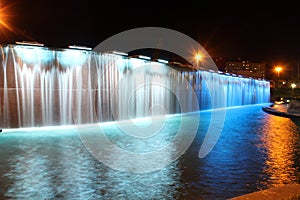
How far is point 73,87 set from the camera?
751 inches

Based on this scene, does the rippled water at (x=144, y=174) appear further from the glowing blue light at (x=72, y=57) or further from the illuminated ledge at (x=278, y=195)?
the glowing blue light at (x=72, y=57)

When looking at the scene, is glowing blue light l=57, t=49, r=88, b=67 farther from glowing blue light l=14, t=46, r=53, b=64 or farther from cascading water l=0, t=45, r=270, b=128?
glowing blue light l=14, t=46, r=53, b=64

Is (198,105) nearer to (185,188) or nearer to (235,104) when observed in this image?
(235,104)

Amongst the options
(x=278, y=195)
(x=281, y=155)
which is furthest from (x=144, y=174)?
(x=281, y=155)

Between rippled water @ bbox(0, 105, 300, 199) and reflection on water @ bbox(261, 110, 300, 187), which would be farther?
reflection on water @ bbox(261, 110, 300, 187)

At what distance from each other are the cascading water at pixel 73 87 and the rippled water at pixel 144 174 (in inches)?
178

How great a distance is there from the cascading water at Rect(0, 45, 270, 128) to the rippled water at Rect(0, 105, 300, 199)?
4.52m

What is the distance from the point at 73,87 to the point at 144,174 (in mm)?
11710

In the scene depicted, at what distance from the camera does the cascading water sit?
17.2m

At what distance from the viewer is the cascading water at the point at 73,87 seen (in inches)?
676

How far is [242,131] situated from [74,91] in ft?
30.7

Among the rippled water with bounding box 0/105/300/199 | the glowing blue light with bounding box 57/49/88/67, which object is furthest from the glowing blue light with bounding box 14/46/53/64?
the rippled water with bounding box 0/105/300/199

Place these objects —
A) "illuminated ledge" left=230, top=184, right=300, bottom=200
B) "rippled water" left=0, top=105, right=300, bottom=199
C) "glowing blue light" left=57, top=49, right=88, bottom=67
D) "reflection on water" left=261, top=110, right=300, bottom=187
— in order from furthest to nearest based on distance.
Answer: "glowing blue light" left=57, top=49, right=88, bottom=67, "reflection on water" left=261, top=110, right=300, bottom=187, "rippled water" left=0, top=105, right=300, bottom=199, "illuminated ledge" left=230, top=184, right=300, bottom=200

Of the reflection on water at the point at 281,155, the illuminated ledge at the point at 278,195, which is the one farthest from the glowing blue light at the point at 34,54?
the illuminated ledge at the point at 278,195
